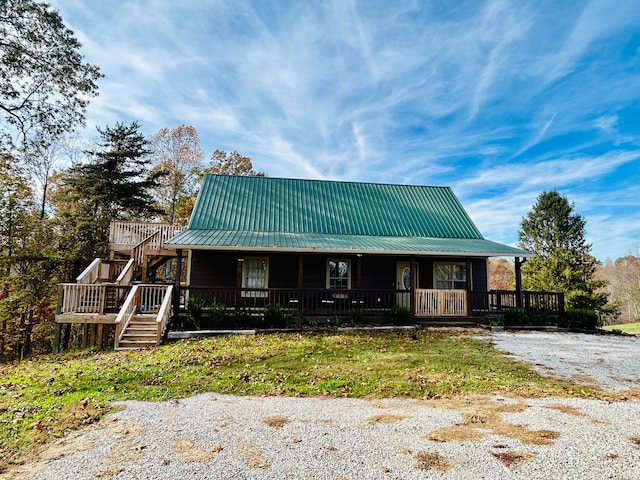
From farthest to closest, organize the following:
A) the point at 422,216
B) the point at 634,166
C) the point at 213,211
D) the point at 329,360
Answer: the point at 634,166, the point at 422,216, the point at 213,211, the point at 329,360

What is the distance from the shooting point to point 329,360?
805 centimetres

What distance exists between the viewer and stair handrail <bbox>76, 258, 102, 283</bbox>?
40.6ft

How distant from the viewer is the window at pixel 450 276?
52.3 ft

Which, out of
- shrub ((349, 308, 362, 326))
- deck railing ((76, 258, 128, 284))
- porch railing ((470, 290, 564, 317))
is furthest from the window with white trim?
porch railing ((470, 290, 564, 317))

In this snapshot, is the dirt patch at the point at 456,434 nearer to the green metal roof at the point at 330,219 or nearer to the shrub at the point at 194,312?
the green metal roof at the point at 330,219

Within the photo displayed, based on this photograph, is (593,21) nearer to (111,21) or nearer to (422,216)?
(422,216)

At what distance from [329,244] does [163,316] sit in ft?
20.7

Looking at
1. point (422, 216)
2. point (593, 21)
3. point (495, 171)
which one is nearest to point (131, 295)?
point (422, 216)

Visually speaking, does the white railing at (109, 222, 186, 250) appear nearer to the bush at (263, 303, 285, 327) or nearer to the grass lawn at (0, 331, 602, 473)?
the bush at (263, 303, 285, 327)

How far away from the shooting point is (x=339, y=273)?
50.9 ft

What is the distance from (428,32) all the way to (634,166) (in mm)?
29079

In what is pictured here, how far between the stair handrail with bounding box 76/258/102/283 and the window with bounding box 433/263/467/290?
44.7 ft

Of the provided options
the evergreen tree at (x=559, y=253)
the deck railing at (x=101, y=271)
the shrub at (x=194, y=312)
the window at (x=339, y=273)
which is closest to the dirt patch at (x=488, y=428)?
the shrub at (x=194, y=312)

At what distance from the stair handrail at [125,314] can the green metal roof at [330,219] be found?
226 cm
